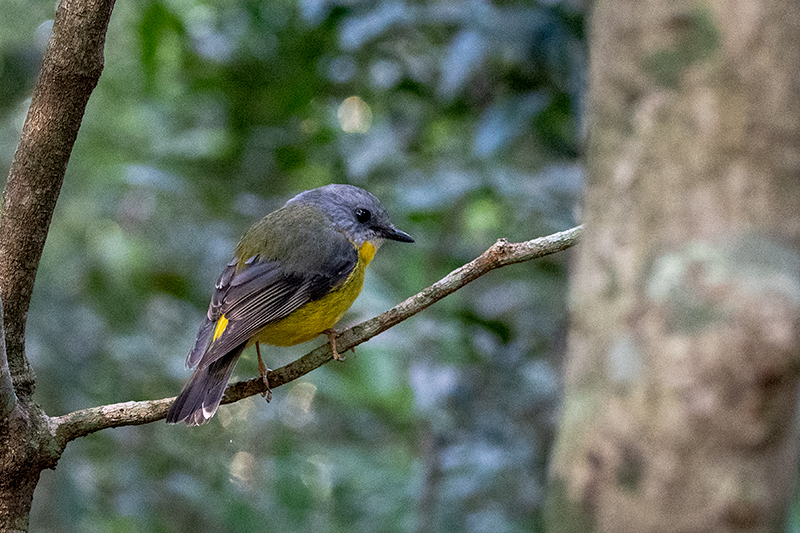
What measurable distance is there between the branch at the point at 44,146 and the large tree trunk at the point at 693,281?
146cm

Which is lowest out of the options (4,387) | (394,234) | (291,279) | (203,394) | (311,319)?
(4,387)

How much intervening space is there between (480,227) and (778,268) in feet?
15.7

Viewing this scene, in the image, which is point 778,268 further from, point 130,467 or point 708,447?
point 130,467

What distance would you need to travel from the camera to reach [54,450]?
2.05 m

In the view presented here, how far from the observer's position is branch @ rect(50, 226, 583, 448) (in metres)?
2.12

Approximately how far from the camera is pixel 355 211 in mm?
3688

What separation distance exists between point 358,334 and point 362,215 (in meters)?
1.25

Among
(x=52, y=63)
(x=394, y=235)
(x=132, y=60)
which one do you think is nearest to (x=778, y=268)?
(x=52, y=63)

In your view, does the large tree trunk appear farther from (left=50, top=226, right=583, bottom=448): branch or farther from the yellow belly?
the yellow belly

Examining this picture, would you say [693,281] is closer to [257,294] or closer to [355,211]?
[257,294]

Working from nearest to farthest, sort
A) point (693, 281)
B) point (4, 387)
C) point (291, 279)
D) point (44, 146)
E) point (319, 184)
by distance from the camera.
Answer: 1. point (693, 281)
2. point (4, 387)
3. point (44, 146)
4. point (291, 279)
5. point (319, 184)

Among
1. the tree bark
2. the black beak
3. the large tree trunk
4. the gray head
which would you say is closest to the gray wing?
the gray head

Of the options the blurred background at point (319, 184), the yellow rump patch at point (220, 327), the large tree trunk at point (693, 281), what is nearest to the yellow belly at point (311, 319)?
the yellow rump patch at point (220, 327)

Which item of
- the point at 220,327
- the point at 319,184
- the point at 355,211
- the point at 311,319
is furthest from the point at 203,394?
the point at 319,184
